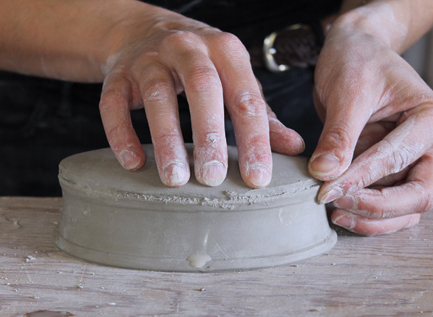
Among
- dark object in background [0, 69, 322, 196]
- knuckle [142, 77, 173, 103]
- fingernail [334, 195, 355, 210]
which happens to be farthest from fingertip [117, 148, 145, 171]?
dark object in background [0, 69, 322, 196]

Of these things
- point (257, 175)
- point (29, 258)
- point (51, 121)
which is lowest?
point (51, 121)

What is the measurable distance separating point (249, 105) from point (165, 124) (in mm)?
201

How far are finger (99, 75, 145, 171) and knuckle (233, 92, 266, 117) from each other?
0.82ft

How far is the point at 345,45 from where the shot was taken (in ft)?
3.87

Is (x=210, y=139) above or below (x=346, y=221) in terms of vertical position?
above

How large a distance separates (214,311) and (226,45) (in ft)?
2.02

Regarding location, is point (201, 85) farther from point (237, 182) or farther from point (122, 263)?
point (122, 263)

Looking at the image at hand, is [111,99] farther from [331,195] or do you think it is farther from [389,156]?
[389,156]

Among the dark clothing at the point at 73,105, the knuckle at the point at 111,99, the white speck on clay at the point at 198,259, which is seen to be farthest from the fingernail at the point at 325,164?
the dark clothing at the point at 73,105

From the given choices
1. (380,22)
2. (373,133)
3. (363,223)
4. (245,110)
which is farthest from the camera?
(380,22)

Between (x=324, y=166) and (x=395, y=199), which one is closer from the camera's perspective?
(x=324, y=166)

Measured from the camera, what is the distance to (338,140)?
945mm

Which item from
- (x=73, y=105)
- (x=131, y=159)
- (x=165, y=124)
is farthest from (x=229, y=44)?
(x=73, y=105)

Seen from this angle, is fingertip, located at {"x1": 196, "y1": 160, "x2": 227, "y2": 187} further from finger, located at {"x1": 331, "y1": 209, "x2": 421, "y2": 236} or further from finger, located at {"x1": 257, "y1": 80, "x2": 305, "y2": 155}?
finger, located at {"x1": 331, "y1": 209, "x2": 421, "y2": 236}
